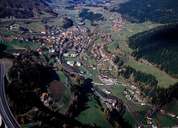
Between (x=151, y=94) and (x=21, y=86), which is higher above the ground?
(x=21, y=86)

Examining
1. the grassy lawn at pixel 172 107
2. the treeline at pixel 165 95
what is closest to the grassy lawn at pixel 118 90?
the treeline at pixel 165 95

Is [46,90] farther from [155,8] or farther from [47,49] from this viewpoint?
[155,8]

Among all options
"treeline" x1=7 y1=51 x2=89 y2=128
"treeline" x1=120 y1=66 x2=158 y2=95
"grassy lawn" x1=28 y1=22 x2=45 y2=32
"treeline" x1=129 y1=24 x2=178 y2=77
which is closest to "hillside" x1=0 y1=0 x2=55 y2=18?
"grassy lawn" x1=28 y1=22 x2=45 y2=32

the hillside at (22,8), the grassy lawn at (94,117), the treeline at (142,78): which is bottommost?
the treeline at (142,78)

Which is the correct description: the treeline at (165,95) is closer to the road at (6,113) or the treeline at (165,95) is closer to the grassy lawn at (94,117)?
the grassy lawn at (94,117)

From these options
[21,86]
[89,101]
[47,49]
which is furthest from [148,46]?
[21,86]

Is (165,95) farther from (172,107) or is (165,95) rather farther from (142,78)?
(142,78)

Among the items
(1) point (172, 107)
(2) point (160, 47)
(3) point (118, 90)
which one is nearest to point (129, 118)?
(1) point (172, 107)
